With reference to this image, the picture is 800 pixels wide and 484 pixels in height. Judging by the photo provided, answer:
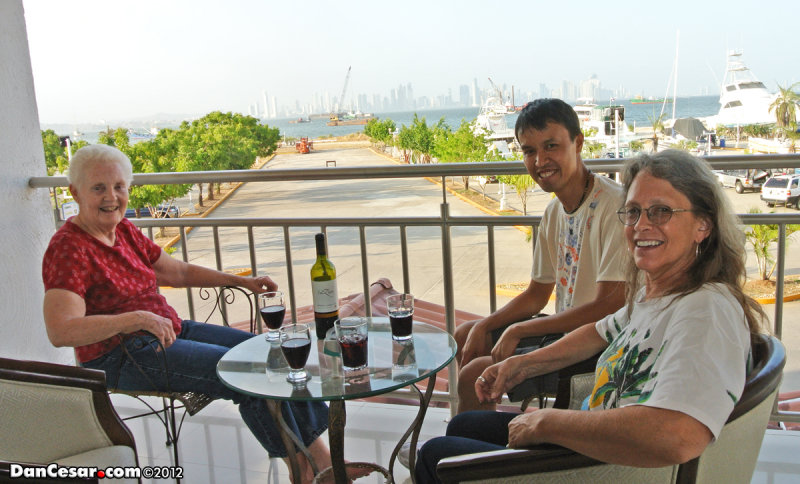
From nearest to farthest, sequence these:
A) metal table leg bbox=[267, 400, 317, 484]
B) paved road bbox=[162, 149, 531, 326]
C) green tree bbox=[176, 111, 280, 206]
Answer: metal table leg bbox=[267, 400, 317, 484], paved road bbox=[162, 149, 531, 326], green tree bbox=[176, 111, 280, 206]

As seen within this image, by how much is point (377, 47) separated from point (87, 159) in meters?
95.4

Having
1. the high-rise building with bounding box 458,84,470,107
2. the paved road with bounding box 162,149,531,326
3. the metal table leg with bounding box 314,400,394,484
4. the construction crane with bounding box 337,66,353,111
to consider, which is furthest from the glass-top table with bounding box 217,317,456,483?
the high-rise building with bounding box 458,84,470,107

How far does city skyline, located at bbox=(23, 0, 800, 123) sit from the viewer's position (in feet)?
241

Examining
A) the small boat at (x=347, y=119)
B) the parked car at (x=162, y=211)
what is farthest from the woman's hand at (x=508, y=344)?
the small boat at (x=347, y=119)

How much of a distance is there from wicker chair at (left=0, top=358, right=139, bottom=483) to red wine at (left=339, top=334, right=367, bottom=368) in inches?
25.1

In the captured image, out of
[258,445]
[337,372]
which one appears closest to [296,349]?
[337,372]

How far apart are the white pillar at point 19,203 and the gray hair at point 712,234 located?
2.87 m

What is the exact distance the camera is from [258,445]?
2.43 meters

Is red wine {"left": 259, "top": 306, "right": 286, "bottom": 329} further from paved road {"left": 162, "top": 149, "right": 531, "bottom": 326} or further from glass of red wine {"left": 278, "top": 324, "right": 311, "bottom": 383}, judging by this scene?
paved road {"left": 162, "top": 149, "right": 531, "bottom": 326}

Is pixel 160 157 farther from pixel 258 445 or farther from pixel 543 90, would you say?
pixel 543 90

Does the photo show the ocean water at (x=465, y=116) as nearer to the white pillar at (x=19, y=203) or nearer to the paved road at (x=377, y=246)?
the paved road at (x=377, y=246)

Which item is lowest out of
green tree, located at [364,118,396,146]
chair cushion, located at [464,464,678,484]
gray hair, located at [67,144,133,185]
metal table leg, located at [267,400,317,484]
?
metal table leg, located at [267,400,317,484]

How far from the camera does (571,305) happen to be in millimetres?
1921

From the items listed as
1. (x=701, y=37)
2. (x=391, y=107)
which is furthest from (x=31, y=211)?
(x=391, y=107)
